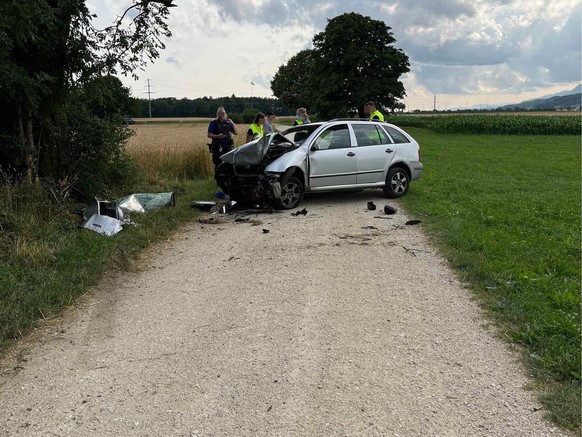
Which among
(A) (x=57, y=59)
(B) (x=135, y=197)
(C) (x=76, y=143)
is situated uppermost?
(A) (x=57, y=59)

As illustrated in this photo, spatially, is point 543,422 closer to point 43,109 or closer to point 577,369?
point 577,369

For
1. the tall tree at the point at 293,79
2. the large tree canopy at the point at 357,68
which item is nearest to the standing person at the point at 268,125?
the large tree canopy at the point at 357,68

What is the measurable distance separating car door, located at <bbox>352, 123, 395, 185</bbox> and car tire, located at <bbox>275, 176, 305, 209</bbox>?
1377mm

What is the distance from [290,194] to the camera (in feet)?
33.3

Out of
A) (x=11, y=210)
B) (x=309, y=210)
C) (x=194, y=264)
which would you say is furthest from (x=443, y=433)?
(x=309, y=210)

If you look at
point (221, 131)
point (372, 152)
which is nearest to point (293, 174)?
point (372, 152)

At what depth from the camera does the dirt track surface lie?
3141mm

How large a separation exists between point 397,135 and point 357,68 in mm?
43895

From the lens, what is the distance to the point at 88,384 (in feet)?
11.9

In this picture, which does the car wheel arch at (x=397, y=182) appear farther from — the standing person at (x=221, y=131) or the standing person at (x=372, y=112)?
the standing person at (x=221, y=131)

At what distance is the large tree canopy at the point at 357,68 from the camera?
51.8 m

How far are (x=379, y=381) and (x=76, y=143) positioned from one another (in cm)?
848

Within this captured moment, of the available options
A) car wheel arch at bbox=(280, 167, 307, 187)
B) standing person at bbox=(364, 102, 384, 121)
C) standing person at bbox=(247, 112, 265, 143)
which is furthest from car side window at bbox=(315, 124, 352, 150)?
standing person at bbox=(247, 112, 265, 143)

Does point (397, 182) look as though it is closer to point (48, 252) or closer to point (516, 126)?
point (48, 252)
